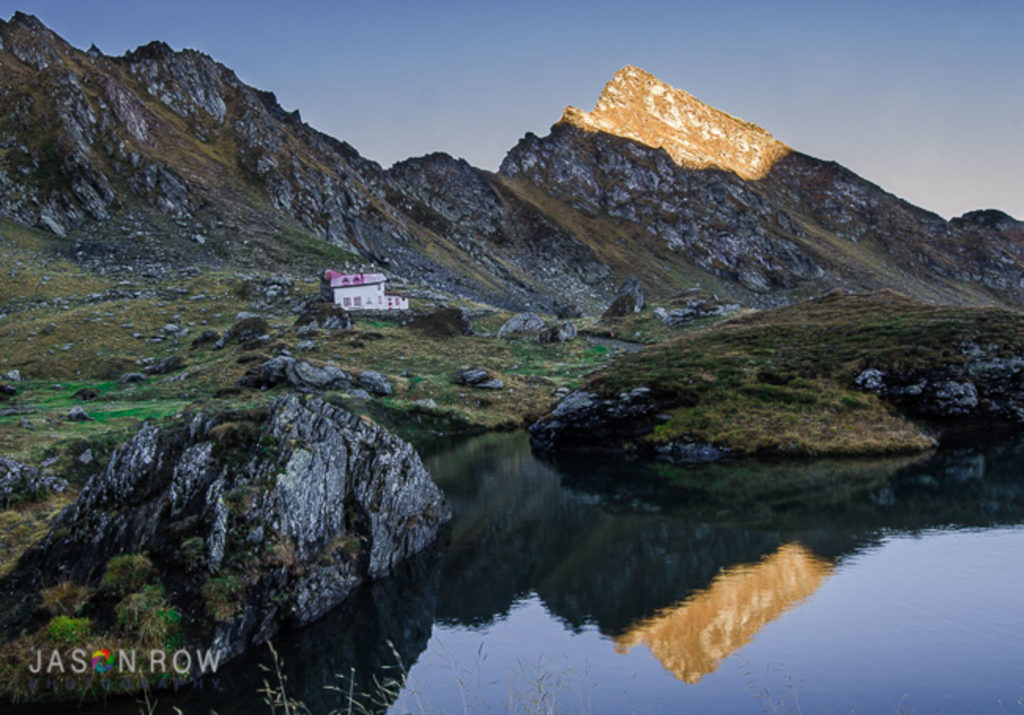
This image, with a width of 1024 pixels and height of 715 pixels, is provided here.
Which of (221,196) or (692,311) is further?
(221,196)

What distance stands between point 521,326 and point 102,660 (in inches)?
3169

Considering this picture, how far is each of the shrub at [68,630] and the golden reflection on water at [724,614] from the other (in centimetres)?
1534

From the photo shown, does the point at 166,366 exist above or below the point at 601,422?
above

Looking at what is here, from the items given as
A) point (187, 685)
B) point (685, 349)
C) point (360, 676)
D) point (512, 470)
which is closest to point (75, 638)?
point (187, 685)

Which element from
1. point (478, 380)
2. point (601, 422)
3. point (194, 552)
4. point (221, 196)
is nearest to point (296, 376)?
point (478, 380)

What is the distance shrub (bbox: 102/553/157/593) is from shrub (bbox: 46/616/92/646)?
1.28 metres

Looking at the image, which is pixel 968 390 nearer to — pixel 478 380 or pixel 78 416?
pixel 478 380

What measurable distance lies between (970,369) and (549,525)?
36.0 m

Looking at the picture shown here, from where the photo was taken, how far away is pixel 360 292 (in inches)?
3875

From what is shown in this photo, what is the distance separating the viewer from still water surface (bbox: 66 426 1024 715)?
17031 millimetres

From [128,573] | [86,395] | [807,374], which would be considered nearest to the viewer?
[128,573]

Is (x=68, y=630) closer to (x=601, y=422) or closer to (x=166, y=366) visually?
(x=601, y=422)

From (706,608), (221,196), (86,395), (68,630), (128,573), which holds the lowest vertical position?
(706,608)

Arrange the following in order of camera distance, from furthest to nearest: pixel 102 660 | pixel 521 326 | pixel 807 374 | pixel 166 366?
Result: 1. pixel 521 326
2. pixel 166 366
3. pixel 807 374
4. pixel 102 660
